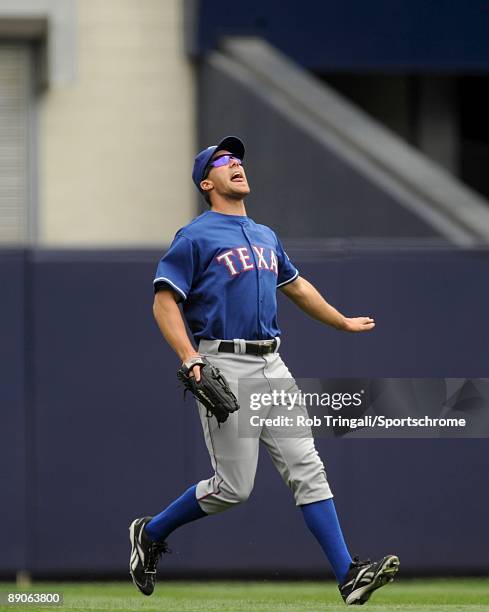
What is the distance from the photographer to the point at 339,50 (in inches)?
492

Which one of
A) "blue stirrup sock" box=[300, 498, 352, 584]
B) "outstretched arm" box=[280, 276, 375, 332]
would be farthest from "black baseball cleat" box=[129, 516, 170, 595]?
"outstretched arm" box=[280, 276, 375, 332]

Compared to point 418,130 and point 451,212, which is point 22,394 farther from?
point 418,130

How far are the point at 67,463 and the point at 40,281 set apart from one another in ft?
3.43

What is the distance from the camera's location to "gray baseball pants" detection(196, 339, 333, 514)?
6.29 m

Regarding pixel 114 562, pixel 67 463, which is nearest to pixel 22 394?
pixel 67 463

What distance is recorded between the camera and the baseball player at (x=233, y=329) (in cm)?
621

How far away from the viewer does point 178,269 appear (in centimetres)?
623

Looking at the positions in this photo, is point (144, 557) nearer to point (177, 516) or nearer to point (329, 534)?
point (177, 516)

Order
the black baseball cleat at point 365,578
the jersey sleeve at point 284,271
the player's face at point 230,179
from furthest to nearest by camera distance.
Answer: the jersey sleeve at point 284,271, the player's face at point 230,179, the black baseball cleat at point 365,578

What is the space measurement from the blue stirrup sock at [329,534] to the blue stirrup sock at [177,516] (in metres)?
0.49

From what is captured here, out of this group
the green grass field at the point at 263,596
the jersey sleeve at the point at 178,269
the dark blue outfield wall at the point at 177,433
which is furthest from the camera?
the dark blue outfield wall at the point at 177,433

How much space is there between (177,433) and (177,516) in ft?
6.37

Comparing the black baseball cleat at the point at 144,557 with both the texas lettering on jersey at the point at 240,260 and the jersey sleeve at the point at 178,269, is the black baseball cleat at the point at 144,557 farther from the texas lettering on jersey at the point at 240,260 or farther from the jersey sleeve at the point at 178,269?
the texas lettering on jersey at the point at 240,260

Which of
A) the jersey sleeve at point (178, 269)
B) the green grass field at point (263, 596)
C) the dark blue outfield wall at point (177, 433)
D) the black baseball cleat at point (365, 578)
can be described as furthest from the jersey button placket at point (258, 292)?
the dark blue outfield wall at point (177, 433)
